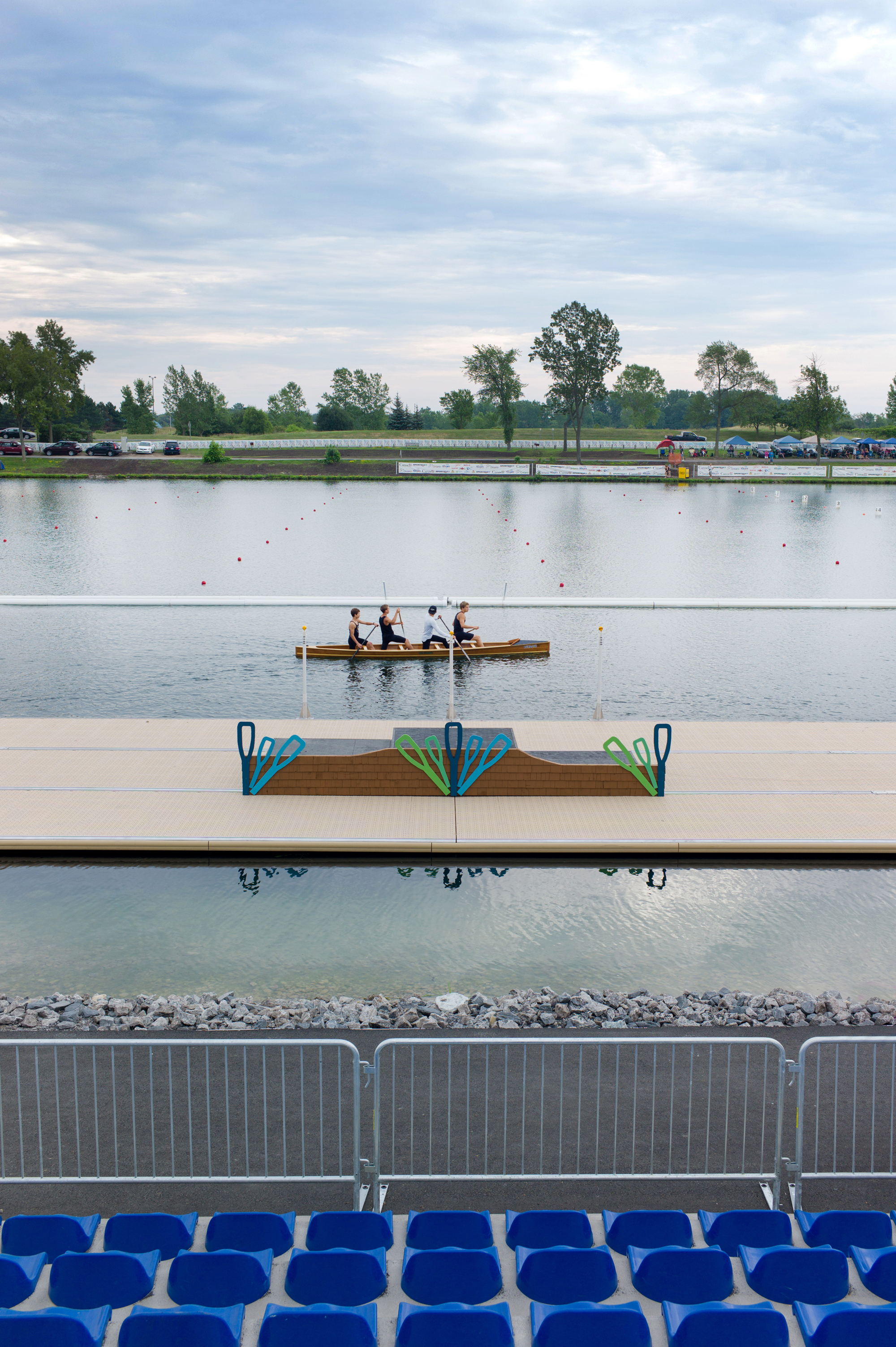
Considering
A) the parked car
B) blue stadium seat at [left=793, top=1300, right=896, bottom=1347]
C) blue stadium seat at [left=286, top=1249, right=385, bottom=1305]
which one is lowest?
blue stadium seat at [left=286, top=1249, right=385, bottom=1305]

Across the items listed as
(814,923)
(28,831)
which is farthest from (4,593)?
(814,923)

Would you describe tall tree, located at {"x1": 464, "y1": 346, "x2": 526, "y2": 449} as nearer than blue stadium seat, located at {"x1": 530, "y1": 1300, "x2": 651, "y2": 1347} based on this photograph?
No

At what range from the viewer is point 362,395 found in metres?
160

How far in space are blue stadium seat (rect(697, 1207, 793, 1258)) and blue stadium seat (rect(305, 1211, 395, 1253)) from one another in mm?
1679

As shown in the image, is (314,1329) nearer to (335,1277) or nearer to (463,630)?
(335,1277)

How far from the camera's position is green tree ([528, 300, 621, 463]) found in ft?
392

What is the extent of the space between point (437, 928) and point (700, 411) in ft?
519

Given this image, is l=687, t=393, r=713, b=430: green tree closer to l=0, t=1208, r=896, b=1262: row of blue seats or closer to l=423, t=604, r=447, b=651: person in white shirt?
l=423, t=604, r=447, b=651: person in white shirt

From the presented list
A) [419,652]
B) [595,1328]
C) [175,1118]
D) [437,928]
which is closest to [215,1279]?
[595,1328]

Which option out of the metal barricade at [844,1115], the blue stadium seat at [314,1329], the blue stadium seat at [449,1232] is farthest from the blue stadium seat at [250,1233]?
the metal barricade at [844,1115]

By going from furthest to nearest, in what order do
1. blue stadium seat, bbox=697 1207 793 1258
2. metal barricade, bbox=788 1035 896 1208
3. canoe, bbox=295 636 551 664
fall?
canoe, bbox=295 636 551 664, metal barricade, bbox=788 1035 896 1208, blue stadium seat, bbox=697 1207 793 1258

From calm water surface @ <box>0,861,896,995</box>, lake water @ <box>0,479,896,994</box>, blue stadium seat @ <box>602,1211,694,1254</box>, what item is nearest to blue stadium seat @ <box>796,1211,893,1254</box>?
blue stadium seat @ <box>602,1211,694,1254</box>

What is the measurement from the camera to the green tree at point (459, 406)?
142375 millimetres

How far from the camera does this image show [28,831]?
12852 millimetres
